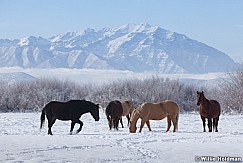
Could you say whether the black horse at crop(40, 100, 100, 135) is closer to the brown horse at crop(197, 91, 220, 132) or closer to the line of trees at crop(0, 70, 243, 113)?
the brown horse at crop(197, 91, 220, 132)

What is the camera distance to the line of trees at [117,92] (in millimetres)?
56825

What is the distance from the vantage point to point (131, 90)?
200ft

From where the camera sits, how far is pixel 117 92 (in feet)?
202

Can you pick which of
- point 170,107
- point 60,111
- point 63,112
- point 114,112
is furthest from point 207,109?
point 60,111

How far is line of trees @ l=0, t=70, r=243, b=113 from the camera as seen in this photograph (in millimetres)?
56825

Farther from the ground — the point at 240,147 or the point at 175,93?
the point at 175,93

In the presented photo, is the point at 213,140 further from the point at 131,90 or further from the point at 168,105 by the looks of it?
the point at 131,90

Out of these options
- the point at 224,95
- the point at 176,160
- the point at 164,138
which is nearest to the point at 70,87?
the point at 224,95

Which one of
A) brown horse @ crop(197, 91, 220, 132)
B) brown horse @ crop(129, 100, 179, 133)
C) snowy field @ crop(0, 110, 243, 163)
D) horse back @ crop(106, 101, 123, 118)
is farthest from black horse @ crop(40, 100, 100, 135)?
brown horse @ crop(197, 91, 220, 132)

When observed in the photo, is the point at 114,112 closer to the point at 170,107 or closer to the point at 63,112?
the point at 170,107

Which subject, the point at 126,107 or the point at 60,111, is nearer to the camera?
the point at 60,111

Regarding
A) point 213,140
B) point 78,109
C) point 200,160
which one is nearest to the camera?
point 200,160

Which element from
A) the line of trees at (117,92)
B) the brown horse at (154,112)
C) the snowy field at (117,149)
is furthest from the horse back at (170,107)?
the line of trees at (117,92)

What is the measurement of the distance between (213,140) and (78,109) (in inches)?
241
